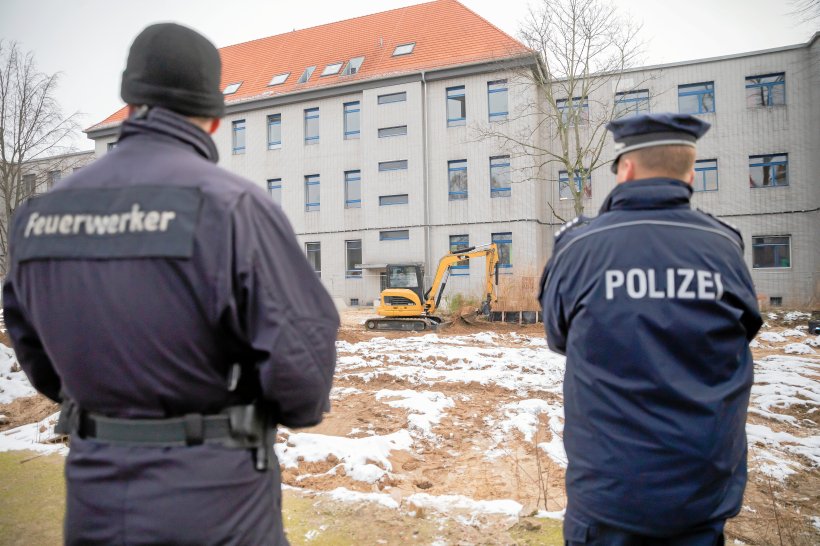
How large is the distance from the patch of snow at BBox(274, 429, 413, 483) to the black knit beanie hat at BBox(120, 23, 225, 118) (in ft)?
11.0

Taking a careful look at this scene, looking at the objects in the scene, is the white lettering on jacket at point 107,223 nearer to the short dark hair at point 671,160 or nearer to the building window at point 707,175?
the short dark hair at point 671,160

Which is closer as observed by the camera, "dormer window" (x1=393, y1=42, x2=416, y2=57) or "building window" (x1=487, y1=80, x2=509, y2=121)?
"building window" (x1=487, y1=80, x2=509, y2=121)

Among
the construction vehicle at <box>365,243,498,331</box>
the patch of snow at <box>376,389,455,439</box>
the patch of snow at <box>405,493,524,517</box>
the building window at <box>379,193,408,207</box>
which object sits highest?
the building window at <box>379,193,408,207</box>

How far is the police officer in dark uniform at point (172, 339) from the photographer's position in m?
1.39

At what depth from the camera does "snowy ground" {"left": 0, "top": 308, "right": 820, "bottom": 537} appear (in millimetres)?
3947

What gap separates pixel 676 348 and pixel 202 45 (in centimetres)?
178

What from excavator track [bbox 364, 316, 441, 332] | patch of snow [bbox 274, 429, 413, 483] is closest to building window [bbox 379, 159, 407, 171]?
excavator track [bbox 364, 316, 441, 332]

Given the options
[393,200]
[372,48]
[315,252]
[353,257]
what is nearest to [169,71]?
[393,200]

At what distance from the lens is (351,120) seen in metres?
27.6

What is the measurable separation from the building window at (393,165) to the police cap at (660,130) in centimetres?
2448

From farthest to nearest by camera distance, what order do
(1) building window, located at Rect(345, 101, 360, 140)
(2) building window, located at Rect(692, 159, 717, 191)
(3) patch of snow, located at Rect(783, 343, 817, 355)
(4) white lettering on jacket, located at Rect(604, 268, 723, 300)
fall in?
(1) building window, located at Rect(345, 101, 360, 140) < (2) building window, located at Rect(692, 159, 717, 191) < (3) patch of snow, located at Rect(783, 343, 817, 355) < (4) white lettering on jacket, located at Rect(604, 268, 723, 300)

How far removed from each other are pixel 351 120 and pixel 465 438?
24.4 meters

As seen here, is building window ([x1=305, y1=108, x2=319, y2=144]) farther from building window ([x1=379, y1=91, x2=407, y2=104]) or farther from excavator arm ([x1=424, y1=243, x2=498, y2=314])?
excavator arm ([x1=424, y1=243, x2=498, y2=314])

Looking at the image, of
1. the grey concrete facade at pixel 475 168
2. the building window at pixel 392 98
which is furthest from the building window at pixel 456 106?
the building window at pixel 392 98
